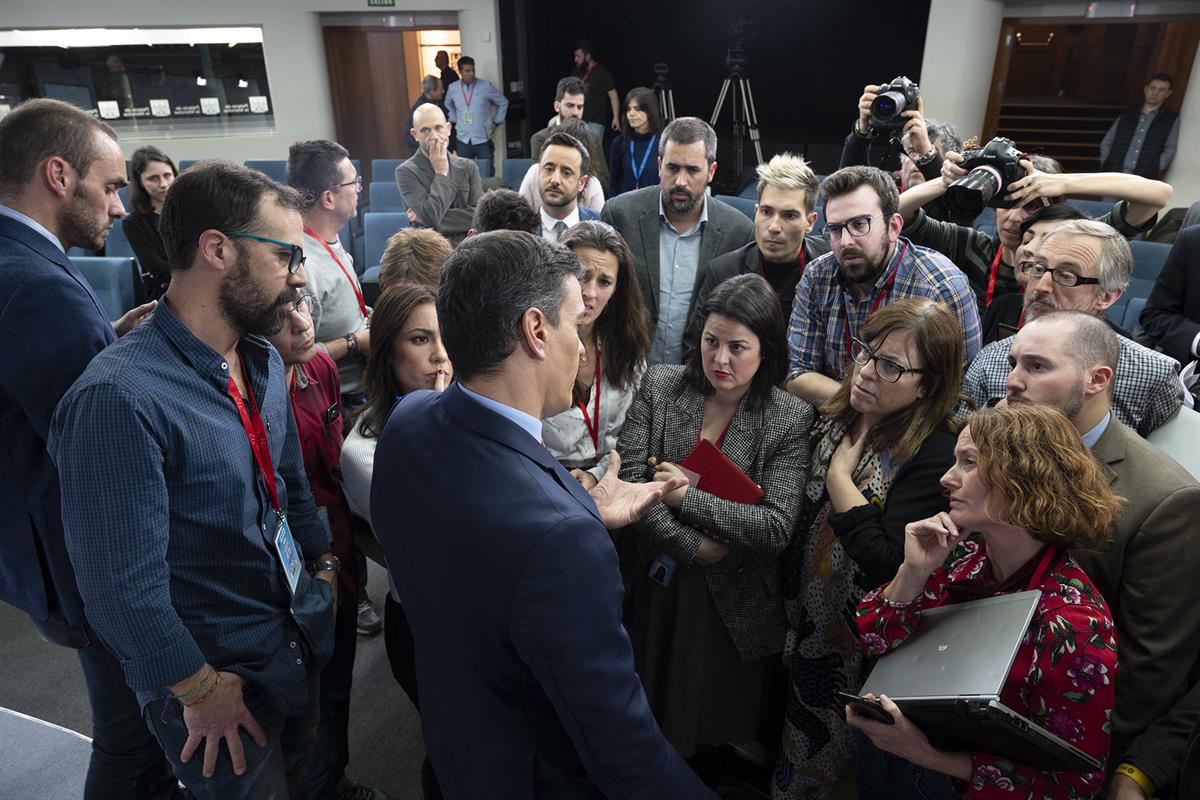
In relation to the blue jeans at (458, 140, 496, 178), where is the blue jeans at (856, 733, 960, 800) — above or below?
below

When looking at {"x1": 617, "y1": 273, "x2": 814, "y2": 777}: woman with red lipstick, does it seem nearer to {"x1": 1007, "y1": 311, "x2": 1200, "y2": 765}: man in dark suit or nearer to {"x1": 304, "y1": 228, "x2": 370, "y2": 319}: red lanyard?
{"x1": 1007, "y1": 311, "x2": 1200, "y2": 765}: man in dark suit

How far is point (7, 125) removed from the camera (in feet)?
5.32

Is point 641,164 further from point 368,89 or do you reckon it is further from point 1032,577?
point 368,89

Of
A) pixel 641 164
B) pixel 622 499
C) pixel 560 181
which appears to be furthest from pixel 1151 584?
pixel 641 164

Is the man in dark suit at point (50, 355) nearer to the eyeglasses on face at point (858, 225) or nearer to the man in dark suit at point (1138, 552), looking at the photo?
the eyeglasses on face at point (858, 225)

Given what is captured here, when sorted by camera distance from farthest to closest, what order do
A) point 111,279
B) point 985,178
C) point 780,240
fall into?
1. point 111,279
2. point 780,240
3. point 985,178

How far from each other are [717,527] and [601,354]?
2.08 feet

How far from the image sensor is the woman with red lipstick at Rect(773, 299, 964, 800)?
1644 mm

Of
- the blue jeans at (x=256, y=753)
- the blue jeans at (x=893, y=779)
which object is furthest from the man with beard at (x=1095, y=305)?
the blue jeans at (x=256, y=753)

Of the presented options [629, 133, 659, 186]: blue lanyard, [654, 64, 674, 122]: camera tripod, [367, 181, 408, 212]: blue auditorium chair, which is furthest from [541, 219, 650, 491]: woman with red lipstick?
[654, 64, 674, 122]: camera tripod

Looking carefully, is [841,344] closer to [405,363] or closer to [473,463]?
[405,363]

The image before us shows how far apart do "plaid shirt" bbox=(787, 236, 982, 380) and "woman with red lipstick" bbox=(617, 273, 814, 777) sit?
41 cm

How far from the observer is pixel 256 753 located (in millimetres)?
1461

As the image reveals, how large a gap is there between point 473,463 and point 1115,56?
13.6 meters
